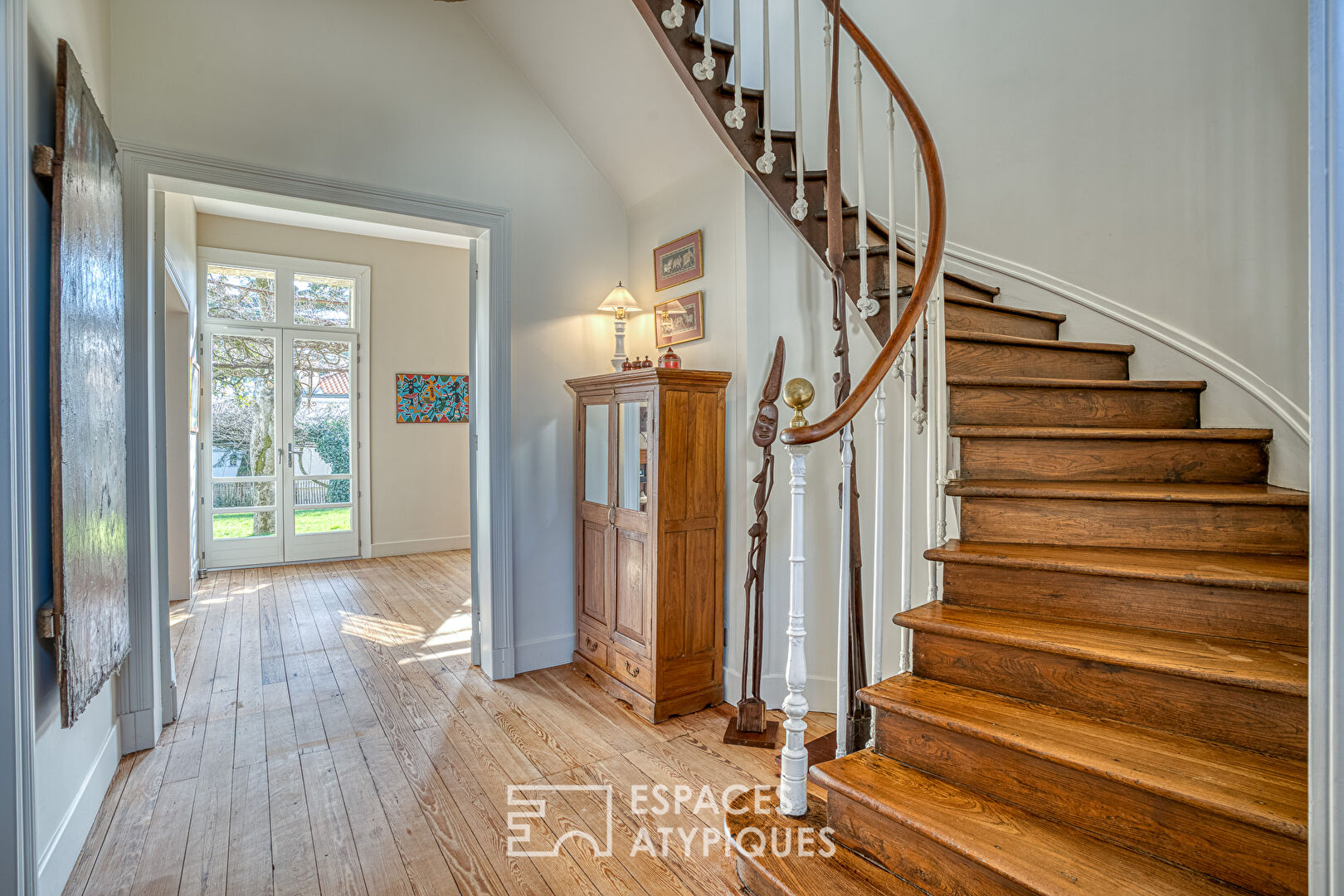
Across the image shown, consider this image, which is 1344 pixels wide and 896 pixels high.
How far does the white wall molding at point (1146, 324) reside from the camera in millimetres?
2232

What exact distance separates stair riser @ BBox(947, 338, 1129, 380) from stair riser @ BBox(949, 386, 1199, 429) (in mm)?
141

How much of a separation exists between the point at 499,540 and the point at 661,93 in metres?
2.28

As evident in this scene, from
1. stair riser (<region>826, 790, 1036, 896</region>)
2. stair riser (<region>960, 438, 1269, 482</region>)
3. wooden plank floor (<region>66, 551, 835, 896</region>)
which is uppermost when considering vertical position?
stair riser (<region>960, 438, 1269, 482</region>)

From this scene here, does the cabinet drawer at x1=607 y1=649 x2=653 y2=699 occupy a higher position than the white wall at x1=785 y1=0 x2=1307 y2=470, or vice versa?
the white wall at x1=785 y1=0 x2=1307 y2=470

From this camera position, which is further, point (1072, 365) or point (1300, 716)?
point (1072, 365)

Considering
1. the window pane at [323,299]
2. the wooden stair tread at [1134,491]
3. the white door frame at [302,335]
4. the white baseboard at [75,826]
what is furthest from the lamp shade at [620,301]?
the window pane at [323,299]

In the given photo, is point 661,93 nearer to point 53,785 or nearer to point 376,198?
point 376,198

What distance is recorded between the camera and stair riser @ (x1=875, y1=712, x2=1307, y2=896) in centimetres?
113

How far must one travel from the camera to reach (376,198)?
297 cm

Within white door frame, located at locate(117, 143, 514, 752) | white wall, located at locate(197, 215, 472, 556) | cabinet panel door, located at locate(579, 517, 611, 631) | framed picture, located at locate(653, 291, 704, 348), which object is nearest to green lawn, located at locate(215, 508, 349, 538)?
white wall, located at locate(197, 215, 472, 556)

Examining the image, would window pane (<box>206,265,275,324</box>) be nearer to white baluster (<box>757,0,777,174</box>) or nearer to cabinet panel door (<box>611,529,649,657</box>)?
cabinet panel door (<box>611,529,649,657</box>)

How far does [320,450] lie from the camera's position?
6074mm

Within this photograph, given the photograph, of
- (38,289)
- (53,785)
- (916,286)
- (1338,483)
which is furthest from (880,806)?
(38,289)

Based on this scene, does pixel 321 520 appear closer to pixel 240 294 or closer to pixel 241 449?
pixel 241 449
